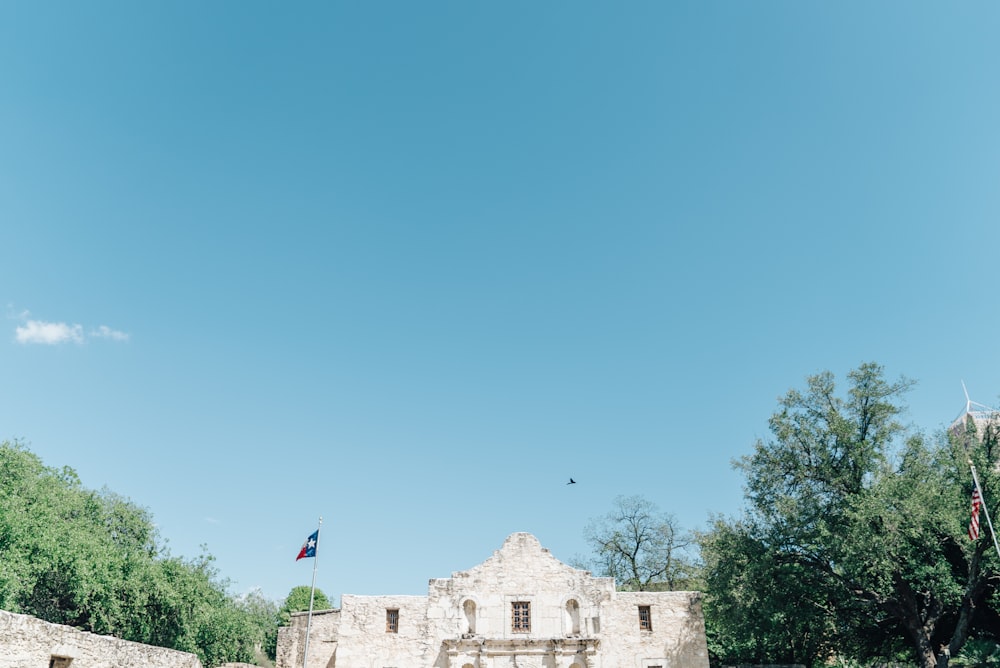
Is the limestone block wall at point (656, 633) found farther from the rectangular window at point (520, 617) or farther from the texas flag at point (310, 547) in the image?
the texas flag at point (310, 547)

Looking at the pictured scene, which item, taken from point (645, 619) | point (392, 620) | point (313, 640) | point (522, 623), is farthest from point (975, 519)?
point (313, 640)

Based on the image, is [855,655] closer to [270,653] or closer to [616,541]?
[616,541]

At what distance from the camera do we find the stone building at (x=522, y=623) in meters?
29.0

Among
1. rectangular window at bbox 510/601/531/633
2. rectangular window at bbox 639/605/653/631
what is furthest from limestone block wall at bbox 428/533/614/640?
rectangular window at bbox 639/605/653/631

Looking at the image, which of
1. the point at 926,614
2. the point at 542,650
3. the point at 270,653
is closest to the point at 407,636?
the point at 542,650

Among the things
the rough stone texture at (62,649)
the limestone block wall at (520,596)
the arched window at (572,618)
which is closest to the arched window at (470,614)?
the limestone block wall at (520,596)

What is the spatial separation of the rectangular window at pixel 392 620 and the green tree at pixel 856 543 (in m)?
15.9

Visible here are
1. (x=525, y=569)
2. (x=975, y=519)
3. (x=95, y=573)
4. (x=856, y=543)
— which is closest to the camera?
(x=975, y=519)

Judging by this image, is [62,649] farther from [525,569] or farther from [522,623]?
[525,569]

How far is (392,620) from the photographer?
30.1 meters

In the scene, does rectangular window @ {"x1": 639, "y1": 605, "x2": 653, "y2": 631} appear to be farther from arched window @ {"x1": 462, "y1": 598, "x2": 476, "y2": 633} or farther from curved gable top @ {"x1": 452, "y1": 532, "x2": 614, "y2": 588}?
arched window @ {"x1": 462, "y1": 598, "x2": 476, "y2": 633}

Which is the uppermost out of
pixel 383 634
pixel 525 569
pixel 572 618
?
pixel 525 569

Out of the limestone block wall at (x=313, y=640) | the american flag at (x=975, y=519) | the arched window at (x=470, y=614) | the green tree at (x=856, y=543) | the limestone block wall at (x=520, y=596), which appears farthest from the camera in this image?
the limestone block wall at (x=313, y=640)

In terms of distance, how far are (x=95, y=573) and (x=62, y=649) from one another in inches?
592
